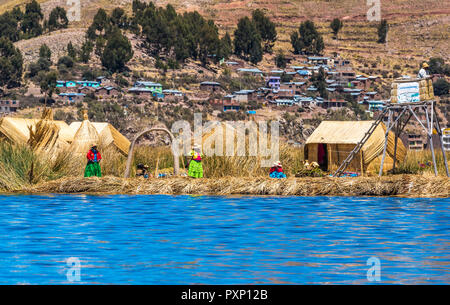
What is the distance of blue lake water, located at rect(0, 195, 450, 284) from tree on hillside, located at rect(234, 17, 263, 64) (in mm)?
126060

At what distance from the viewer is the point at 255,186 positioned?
898 inches

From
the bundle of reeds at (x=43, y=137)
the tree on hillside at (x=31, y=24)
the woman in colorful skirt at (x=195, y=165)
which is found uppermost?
the tree on hillside at (x=31, y=24)

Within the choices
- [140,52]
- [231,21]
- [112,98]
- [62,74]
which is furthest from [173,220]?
[231,21]

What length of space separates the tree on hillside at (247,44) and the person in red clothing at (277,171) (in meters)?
123

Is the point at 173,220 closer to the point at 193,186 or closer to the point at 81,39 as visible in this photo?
the point at 193,186

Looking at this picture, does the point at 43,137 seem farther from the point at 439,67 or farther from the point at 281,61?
the point at 439,67

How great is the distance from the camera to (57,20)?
535 ft

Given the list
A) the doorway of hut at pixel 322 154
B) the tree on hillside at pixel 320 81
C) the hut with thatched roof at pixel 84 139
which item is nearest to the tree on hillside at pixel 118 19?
the tree on hillside at pixel 320 81

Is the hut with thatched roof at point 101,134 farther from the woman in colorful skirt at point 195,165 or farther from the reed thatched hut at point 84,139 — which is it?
the woman in colorful skirt at point 195,165

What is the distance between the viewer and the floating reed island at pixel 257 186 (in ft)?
73.3

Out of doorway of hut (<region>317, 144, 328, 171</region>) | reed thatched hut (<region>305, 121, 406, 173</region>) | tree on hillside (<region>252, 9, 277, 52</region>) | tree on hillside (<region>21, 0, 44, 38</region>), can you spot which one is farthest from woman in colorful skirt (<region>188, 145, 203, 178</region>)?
tree on hillside (<region>252, 9, 277, 52</region>)

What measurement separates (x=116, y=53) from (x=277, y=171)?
101130 mm

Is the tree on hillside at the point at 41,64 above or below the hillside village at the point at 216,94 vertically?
above

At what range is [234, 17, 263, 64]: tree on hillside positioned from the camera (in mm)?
146750
